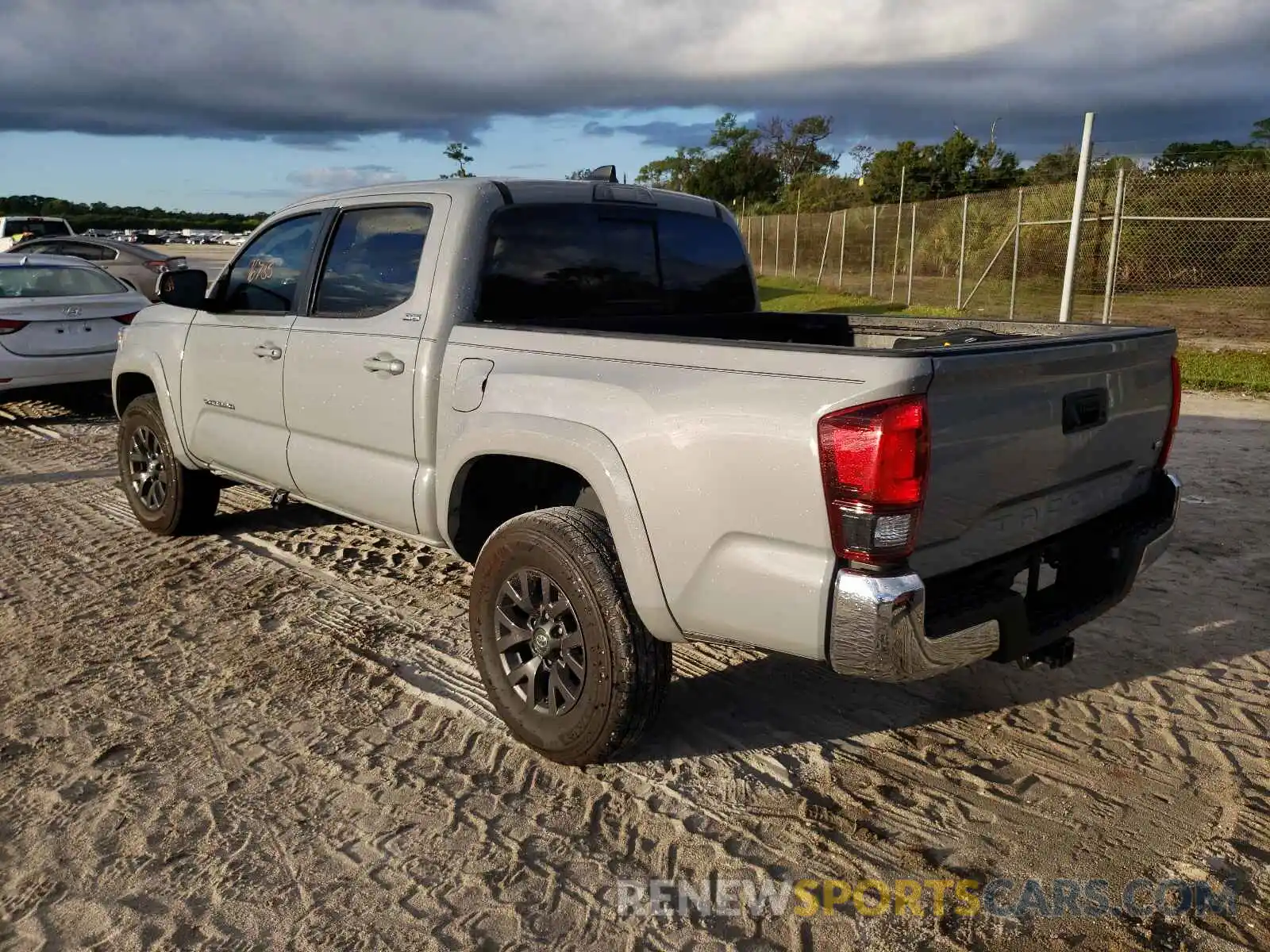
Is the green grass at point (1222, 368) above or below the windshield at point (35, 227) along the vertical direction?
below

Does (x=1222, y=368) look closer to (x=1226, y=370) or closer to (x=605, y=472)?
(x=1226, y=370)

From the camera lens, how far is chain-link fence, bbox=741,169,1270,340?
13.7 metres

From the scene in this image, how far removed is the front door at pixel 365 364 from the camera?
388cm

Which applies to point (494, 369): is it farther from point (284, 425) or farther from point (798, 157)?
point (798, 157)

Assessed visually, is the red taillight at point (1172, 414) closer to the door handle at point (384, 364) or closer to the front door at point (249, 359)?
the door handle at point (384, 364)

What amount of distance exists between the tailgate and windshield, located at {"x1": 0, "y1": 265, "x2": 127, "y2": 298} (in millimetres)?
8902

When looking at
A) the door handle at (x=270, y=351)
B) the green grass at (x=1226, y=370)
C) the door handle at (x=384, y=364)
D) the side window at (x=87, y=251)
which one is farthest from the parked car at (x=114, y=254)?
the green grass at (x=1226, y=370)

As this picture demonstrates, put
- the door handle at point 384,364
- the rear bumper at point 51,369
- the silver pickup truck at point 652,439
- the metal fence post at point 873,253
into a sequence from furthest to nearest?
1. the metal fence post at point 873,253
2. the rear bumper at point 51,369
3. the door handle at point 384,364
4. the silver pickup truck at point 652,439

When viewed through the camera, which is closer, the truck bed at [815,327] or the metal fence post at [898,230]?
the truck bed at [815,327]

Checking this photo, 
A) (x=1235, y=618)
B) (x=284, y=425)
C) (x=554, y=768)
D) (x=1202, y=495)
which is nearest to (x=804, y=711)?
(x=554, y=768)

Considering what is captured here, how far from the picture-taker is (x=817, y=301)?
20.4 metres

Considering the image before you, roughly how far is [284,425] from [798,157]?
60.0m

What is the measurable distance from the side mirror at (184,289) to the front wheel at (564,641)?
2407 mm

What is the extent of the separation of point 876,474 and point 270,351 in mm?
3114
